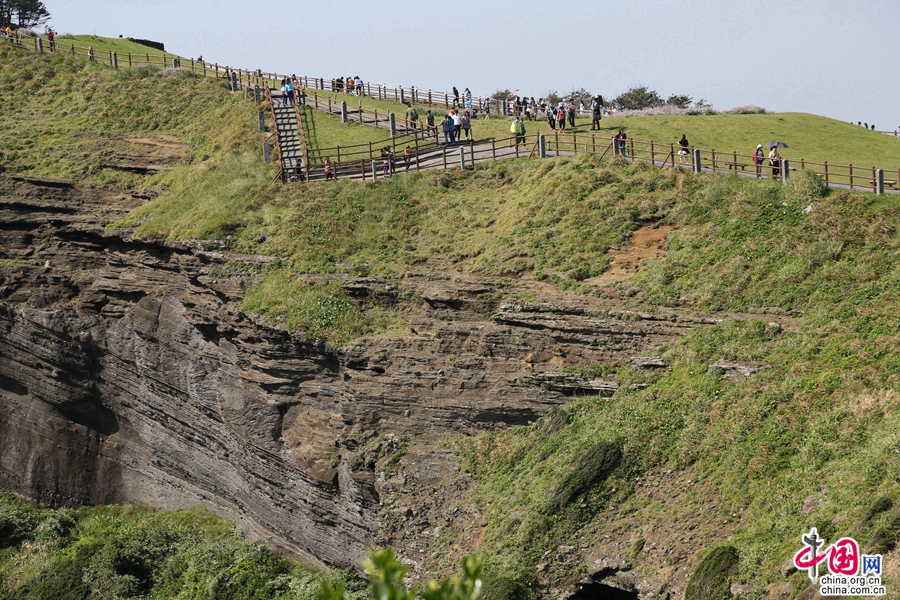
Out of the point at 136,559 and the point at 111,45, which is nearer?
the point at 136,559

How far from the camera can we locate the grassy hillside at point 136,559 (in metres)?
30.1

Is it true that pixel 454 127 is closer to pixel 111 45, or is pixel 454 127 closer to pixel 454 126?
pixel 454 126

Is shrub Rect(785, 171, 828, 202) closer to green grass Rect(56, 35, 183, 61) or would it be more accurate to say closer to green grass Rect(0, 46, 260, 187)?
green grass Rect(0, 46, 260, 187)

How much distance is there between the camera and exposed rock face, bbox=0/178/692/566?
2798 centimetres

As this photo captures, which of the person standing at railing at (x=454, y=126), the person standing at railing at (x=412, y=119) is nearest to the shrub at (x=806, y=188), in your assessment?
the person standing at railing at (x=454, y=126)

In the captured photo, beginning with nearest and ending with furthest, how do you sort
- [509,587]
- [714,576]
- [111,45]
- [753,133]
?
1. [714,576]
2. [509,587]
3. [753,133]
4. [111,45]

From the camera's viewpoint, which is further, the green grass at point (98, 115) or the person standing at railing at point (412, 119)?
the green grass at point (98, 115)

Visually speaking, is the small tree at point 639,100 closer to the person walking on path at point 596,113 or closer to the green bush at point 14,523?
the person walking on path at point 596,113

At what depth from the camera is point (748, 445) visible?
2189cm

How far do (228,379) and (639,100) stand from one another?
3607cm

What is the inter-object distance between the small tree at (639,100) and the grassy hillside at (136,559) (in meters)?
36.5

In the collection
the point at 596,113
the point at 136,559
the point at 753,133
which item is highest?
the point at 596,113

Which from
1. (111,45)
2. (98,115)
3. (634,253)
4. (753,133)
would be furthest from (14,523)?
(111,45)

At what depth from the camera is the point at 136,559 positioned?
1292 inches
